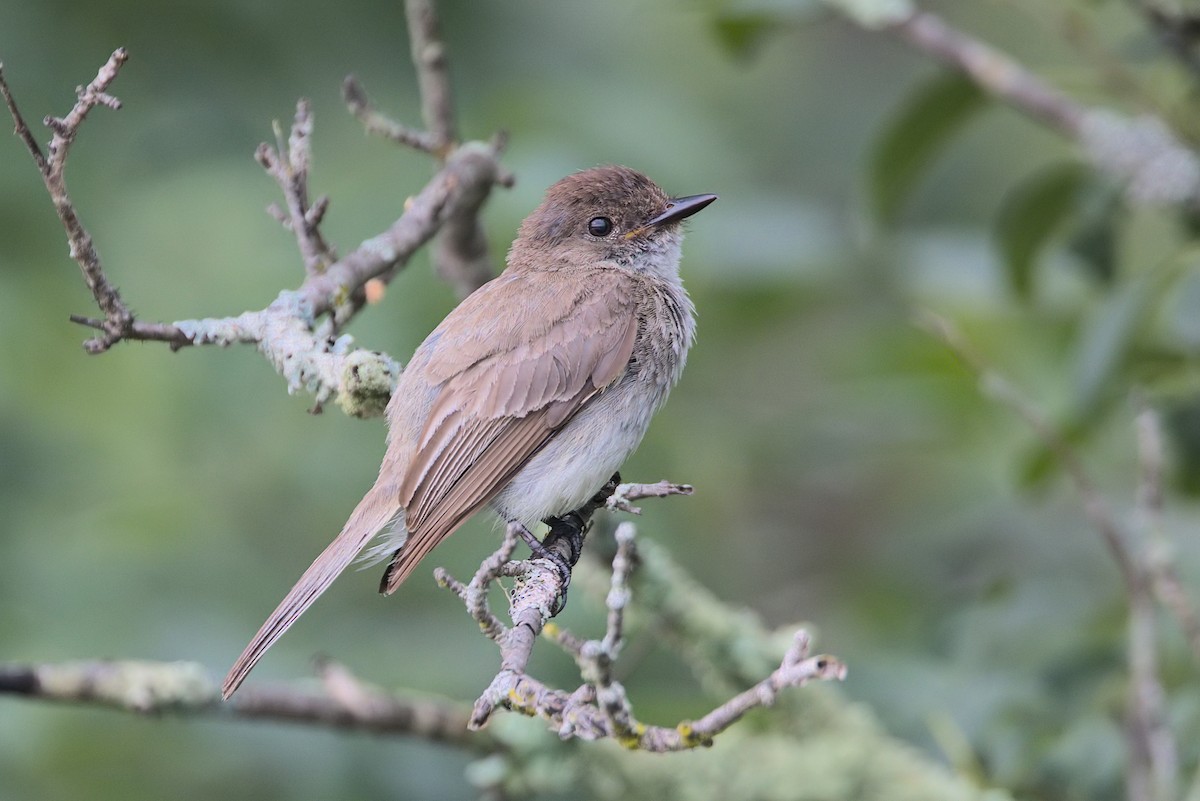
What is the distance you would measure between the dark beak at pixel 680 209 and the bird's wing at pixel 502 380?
0.43m

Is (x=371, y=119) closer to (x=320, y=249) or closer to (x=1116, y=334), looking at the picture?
(x=320, y=249)

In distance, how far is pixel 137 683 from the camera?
11.3 feet

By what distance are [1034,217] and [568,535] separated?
2.04 meters

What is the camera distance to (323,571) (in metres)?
3.59

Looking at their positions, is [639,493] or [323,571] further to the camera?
[323,571]

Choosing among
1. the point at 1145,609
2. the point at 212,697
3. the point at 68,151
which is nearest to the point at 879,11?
the point at 1145,609

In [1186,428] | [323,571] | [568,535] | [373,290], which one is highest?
[1186,428]

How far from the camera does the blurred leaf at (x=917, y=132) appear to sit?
16.4 ft

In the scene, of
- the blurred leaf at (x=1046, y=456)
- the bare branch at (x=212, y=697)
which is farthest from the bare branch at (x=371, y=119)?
the blurred leaf at (x=1046, y=456)

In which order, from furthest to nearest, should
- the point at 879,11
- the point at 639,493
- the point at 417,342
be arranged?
the point at 417,342 → the point at 879,11 → the point at 639,493

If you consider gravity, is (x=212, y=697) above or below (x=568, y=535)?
below

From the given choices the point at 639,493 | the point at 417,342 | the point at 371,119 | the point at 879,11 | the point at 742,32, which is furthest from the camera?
the point at 742,32

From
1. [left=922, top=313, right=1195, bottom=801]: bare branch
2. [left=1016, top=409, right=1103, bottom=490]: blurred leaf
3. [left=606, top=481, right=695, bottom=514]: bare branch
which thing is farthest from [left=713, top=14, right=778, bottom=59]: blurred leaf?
[left=606, top=481, right=695, bottom=514]: bare branch

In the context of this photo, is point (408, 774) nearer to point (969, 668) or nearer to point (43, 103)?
point (969, 668)
